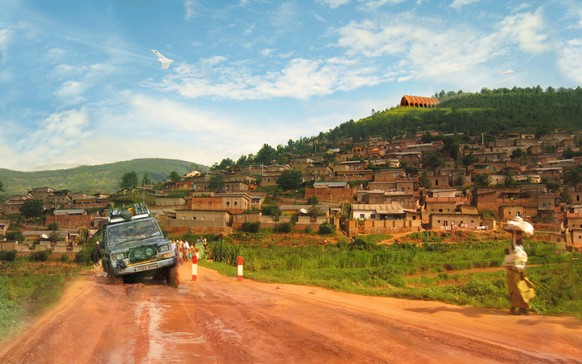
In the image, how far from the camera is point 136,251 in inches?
478

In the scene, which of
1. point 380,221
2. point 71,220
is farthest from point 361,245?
point 71,220

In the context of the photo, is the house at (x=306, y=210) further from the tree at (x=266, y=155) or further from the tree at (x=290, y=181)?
the tree at (x=266, y=155)

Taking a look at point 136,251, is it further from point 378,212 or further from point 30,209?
point 30,209

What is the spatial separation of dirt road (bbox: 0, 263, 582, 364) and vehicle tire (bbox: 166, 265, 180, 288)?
3298 mm

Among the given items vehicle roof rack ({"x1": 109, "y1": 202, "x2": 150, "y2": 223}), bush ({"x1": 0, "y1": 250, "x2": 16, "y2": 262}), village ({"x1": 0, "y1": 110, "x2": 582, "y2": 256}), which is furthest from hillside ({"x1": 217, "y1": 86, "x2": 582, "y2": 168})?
vehicle roof rack ({"x1": 109, "y1": 202, "x2": 150, "y2": 223})

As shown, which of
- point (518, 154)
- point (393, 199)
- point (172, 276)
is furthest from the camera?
point (518, 154)

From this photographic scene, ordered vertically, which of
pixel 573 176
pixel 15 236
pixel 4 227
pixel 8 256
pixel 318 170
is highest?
pixel 318 170

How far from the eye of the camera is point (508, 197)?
199ft

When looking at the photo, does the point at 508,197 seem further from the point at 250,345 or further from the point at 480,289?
the point at 250,345

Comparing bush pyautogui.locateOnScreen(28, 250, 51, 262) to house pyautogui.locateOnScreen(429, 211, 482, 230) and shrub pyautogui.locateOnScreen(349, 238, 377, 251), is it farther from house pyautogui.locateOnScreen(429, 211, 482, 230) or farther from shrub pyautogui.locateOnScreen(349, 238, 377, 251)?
house pyautogui.locateOnScreen(429, 211, 482, 230)

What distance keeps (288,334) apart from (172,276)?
23.8 ft

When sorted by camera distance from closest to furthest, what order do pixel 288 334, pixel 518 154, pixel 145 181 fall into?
pixel 288 334 → pixel 518 154 → pixel 145 181

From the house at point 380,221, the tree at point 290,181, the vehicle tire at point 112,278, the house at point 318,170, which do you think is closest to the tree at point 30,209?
the tree at point 290,181

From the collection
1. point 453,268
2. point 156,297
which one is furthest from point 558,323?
point 453,268
